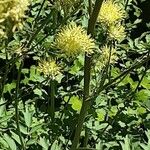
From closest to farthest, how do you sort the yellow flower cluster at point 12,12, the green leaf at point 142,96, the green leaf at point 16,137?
the yellow flower cluster at point 12,12 < the green leaf at point 16,137 < the green leaf at point 142,96

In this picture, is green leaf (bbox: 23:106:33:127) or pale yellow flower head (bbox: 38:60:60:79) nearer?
pale yellow flower head (bbox: 38:60:60:79)

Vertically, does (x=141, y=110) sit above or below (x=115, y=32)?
below

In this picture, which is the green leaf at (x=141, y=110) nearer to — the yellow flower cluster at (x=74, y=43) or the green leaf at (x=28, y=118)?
the green leaf at (x=28, y=118)

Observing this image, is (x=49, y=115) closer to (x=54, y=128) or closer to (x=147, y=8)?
(x=54, y=128)

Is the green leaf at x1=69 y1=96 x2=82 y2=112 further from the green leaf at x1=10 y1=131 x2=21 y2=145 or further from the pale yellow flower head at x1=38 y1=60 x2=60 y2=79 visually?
the pale yellow flower head at x1=38 y1=60 x2=60 y2=79

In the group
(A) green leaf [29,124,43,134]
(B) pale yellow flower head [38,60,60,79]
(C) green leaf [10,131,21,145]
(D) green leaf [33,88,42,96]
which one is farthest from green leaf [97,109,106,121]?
(B) pale yellow flower head [38,60,60,79]

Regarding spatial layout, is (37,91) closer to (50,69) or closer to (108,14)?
(50,69)

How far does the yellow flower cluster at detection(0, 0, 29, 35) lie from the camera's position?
1042 mm

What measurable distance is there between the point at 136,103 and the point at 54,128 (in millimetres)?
566

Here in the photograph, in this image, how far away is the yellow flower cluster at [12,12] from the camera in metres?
1.04

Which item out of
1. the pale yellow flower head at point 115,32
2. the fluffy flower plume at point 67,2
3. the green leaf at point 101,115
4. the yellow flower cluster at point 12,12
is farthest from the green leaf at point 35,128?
the yellow flower cluster at point 12,12

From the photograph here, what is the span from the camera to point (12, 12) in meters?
1.06

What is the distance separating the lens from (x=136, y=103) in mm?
2924

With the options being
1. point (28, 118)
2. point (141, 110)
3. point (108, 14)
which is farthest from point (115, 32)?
point (141, 110)
